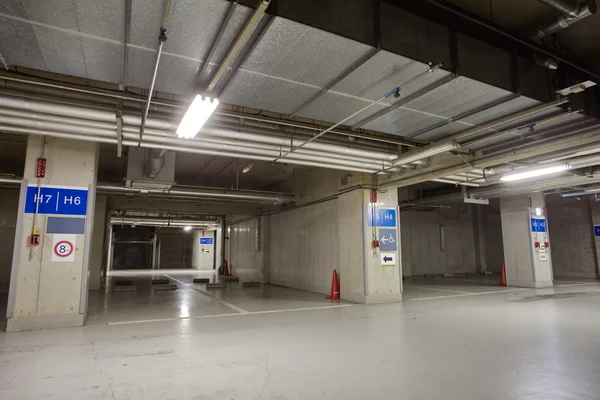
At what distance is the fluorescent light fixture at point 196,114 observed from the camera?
3.45 meters

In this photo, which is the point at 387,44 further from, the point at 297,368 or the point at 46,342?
the point at 46,342

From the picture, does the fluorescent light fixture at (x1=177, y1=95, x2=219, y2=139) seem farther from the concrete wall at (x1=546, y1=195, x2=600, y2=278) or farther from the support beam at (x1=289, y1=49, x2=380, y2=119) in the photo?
the concrete wall at (x1=546, y1=195, x2=600, y2=278)

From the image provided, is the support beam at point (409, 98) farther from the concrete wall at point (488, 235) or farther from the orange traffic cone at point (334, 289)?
the concrete wall at point (488, 235)

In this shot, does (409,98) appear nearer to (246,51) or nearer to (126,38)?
(246,51)

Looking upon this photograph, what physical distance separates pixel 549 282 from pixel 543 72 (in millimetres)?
8438

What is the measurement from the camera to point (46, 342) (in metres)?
4.30

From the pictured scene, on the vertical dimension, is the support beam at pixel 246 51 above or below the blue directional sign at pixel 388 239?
above

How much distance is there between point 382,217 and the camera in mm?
7746

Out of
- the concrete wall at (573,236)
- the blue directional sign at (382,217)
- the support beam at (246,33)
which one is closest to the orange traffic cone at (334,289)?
the blue directional sign at (382,217)

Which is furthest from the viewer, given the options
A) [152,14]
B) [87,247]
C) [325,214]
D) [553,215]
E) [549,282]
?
[553,215]

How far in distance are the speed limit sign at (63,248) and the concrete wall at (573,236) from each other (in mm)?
15883

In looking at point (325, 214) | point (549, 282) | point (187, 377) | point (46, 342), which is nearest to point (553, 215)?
point (549, 282)

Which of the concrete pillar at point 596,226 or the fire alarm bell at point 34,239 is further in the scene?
the concrete pillar at point 596,226

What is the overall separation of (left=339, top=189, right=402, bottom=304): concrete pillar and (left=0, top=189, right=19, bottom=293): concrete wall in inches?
367
